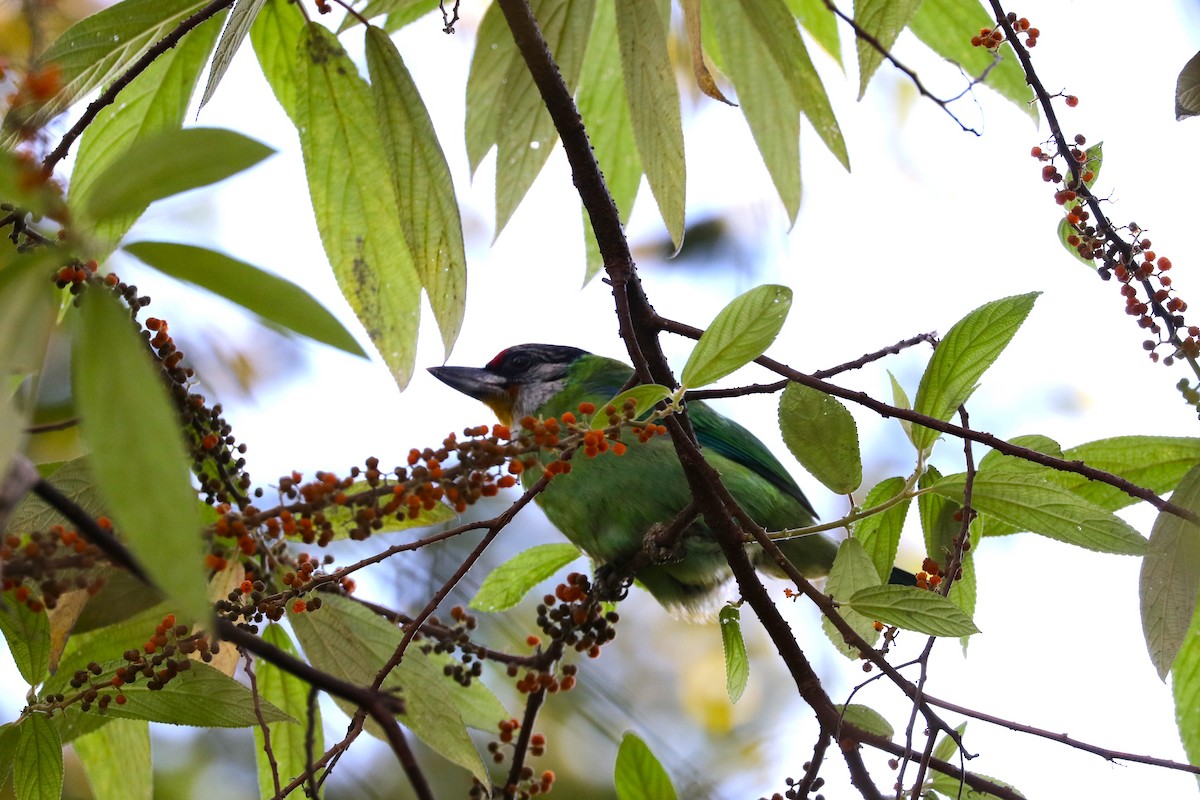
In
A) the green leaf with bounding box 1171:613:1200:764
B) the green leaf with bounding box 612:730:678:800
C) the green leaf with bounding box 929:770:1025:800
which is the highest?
the green leaf with bounding box 1171:613:1200:764

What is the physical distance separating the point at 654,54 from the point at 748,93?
325 millimetres

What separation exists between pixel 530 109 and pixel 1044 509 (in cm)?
131

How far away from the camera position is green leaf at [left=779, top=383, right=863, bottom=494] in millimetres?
1778

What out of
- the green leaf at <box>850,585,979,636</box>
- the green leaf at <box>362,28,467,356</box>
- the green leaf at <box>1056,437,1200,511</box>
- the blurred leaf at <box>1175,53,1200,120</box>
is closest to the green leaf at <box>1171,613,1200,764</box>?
the green leaf at <box>1056,437,1200,511</box>

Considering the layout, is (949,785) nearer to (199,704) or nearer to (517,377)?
(199,704)

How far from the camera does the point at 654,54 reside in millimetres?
2148

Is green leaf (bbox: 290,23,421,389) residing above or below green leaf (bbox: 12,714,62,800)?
above

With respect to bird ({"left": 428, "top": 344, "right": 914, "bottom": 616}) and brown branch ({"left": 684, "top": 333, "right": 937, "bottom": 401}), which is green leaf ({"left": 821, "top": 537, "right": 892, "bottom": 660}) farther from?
bird ({"left": 428, "top": 344, "right": 914, "bottom": 616})

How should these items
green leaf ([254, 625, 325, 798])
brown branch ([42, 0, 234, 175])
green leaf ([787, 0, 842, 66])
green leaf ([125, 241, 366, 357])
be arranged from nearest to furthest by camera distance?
green leaf ([125, 241, 366, 357]) → brown branch ([42, 0, 234, 175]) → green leaf ([254, 625, 325, 798]) → green leaf ([787, 0, 842, 66])

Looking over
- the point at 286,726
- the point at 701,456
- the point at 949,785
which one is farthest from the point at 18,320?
the point at 949,785

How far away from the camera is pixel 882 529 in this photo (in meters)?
2.03

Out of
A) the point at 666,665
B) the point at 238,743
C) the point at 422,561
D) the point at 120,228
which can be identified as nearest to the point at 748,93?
the point at 120,228

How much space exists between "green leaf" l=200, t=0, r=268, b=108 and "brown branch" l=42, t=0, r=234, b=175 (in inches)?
2.0

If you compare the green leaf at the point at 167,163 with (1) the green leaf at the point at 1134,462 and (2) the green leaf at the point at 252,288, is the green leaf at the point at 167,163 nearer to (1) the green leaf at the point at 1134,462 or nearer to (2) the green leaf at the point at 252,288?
(2) the green leaf at the point at 252,288
